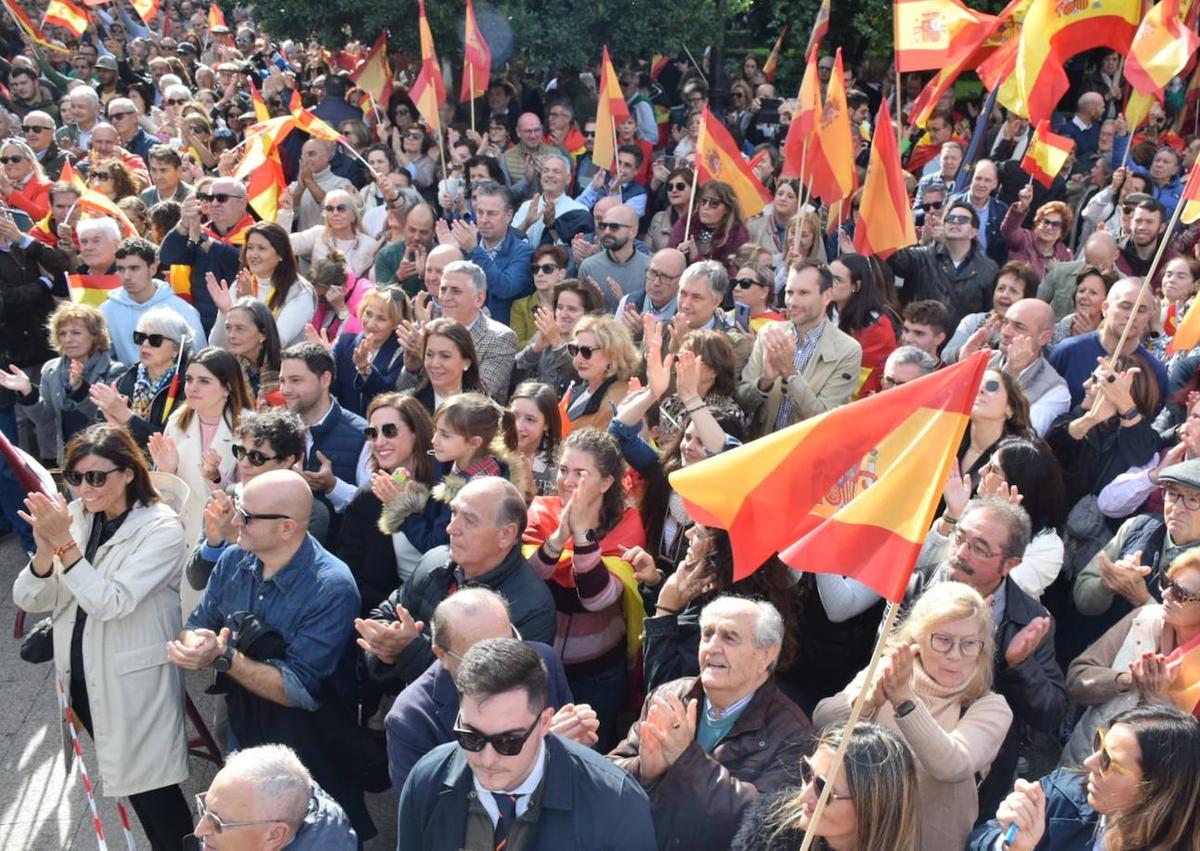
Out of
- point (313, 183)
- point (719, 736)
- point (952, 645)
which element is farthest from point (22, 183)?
point (952, 645)

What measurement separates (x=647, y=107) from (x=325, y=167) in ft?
13.3

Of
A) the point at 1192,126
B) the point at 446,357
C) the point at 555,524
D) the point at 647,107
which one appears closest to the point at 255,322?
the point at 446,357

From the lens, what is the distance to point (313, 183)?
1080cm

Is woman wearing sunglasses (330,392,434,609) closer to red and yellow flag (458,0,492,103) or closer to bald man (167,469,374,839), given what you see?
bald man (167,469,374,839)

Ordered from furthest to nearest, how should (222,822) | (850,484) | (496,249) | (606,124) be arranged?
(606,124) < (496,249) < (850,484) < (222,822)

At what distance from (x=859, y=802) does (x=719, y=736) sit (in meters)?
0.68

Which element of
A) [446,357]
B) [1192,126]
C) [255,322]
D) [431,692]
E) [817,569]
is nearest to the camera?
[817,569]

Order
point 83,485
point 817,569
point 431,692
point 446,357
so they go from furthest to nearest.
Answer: point 446,357
point 83,485
point 431,692
point 817,569

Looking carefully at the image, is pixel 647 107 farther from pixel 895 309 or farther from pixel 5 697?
pixel 5 697

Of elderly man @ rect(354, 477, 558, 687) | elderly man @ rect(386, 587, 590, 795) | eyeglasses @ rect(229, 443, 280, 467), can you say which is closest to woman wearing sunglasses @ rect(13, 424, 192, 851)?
eyeglasses @ rect(229, 443, 280, 467)

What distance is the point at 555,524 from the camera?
17.2 ft

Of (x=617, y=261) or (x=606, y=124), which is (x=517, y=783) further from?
(x=606, y=124)

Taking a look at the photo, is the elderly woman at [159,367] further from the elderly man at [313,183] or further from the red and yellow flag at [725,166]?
the elderly man at [313,183]

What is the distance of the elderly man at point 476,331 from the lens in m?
6.99
